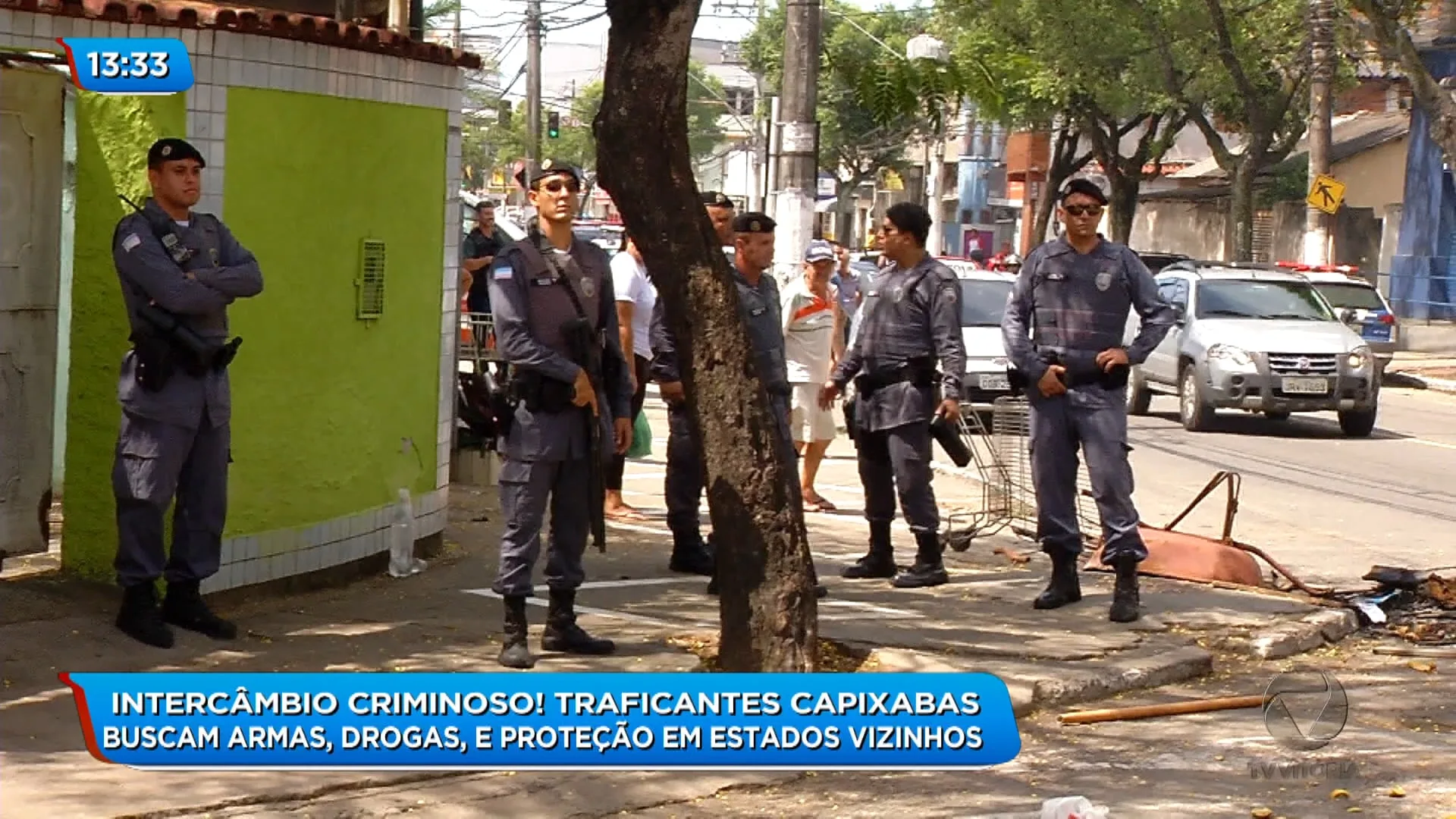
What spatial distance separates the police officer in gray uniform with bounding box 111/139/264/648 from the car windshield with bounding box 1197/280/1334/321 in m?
14.5

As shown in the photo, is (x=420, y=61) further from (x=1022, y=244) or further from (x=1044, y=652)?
(x=1022, y=244)

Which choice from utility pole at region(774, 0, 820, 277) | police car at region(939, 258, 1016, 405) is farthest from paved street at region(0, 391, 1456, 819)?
police car at region(939, 258, 1016, 405)

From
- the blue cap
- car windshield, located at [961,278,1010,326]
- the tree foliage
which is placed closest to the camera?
the blue cap

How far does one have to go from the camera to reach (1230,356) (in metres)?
19.6

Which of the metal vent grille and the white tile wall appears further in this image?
the metal vent grille

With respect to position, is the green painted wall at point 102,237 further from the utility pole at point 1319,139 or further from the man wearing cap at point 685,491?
the utility pole at point 1319,139

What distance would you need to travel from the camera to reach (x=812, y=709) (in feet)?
21.0

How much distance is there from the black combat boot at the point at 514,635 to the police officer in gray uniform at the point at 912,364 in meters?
2.45

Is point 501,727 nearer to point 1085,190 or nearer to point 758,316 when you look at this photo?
point 758,316

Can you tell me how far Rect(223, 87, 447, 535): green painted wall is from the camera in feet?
27.7

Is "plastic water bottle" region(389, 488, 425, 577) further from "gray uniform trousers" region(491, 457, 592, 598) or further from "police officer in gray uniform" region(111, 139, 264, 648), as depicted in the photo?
"gray uniform trousers" region(491, 457, 592, 598)

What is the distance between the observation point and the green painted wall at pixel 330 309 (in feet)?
27.7

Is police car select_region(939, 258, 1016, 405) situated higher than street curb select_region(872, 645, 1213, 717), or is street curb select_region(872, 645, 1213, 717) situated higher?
police car select_region(939, 258, 1016, 405)
